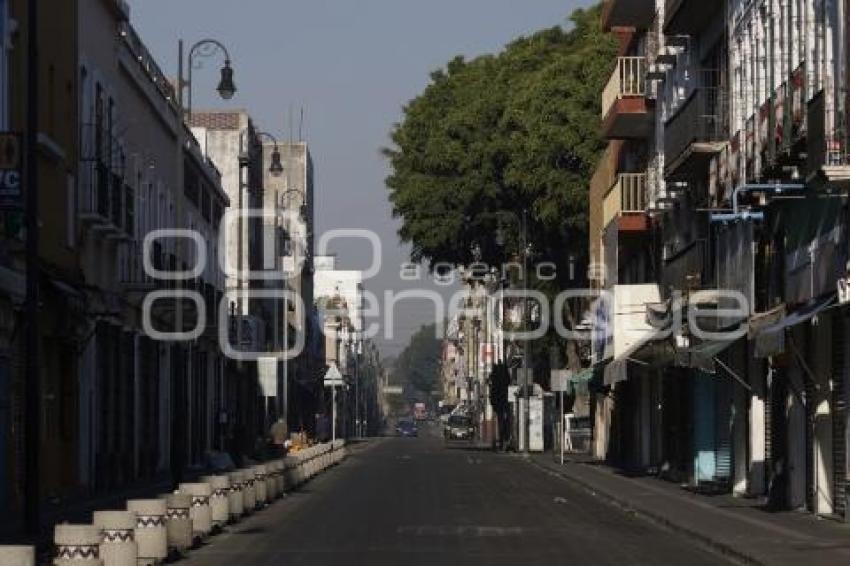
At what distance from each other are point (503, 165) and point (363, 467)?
62.6ft

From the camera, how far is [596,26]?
76.6 m

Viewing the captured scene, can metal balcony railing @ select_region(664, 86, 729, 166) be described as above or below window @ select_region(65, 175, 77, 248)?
above

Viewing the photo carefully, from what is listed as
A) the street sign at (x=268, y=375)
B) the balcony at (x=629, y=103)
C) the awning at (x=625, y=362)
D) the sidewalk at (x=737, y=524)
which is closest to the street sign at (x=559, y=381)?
the balcony at (x=629, y=103)

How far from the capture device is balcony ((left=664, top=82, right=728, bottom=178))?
4078 centimetres

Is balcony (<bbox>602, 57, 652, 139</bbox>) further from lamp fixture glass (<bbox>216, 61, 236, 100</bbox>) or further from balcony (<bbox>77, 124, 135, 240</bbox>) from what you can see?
balcony (<bbox>77, 124, 135, 240</bbox>)

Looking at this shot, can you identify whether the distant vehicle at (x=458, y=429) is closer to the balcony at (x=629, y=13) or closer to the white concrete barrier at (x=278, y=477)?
the balcony at (x=629, y=13)

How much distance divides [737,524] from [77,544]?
1402 centimetres

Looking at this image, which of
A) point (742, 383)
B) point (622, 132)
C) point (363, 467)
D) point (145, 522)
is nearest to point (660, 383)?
point (622, 132)

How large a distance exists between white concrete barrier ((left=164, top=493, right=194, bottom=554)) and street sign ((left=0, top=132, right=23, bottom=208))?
4716mm

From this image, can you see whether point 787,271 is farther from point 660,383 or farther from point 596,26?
point 596,26

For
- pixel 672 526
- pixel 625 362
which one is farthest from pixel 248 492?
pixel 625 362

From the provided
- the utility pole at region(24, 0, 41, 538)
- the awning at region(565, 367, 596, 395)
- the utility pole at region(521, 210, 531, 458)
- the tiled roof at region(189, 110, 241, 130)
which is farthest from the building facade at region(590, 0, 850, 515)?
the tiled roof at region(189, 110, 241, 130)

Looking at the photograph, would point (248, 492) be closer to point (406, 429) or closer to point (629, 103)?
point (629, 103)

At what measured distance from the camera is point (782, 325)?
29625 mm
